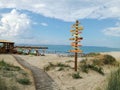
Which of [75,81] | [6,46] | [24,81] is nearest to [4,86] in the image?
[24,81]

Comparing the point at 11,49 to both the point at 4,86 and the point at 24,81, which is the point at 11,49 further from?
the point at 4,86

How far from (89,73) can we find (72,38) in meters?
2.56

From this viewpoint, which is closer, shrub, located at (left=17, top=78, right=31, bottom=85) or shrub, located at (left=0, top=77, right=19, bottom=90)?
shrub, located at (left=0, top=77, right=19, bottom=90)

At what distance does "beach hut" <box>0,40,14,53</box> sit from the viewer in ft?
134

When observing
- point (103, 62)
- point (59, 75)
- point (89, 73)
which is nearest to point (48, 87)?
point (59, 75)

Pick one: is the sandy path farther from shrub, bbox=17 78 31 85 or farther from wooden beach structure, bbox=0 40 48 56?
wooden beach structure, bbox=0 40 48 56

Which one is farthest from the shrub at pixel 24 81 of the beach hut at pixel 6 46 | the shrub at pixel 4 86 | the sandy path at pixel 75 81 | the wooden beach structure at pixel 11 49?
the beach hut at pixel 6 46

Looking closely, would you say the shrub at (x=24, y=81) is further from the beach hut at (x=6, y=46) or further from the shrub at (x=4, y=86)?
the beach hut at (x=6, y=46)

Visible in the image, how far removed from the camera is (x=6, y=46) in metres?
41.6

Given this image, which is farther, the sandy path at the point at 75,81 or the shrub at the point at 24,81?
the shrub at the point at 24,81

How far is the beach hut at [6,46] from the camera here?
40.7 m

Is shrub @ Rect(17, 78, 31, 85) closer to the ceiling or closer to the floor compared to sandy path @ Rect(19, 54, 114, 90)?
closer to the ceiling

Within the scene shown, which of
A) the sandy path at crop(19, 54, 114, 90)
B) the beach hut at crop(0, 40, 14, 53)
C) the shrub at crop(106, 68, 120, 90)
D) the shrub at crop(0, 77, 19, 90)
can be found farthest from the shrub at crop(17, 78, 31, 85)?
the beach hut at crop(0, 40, 14, 53)

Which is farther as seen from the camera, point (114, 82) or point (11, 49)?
point (11, 49)
